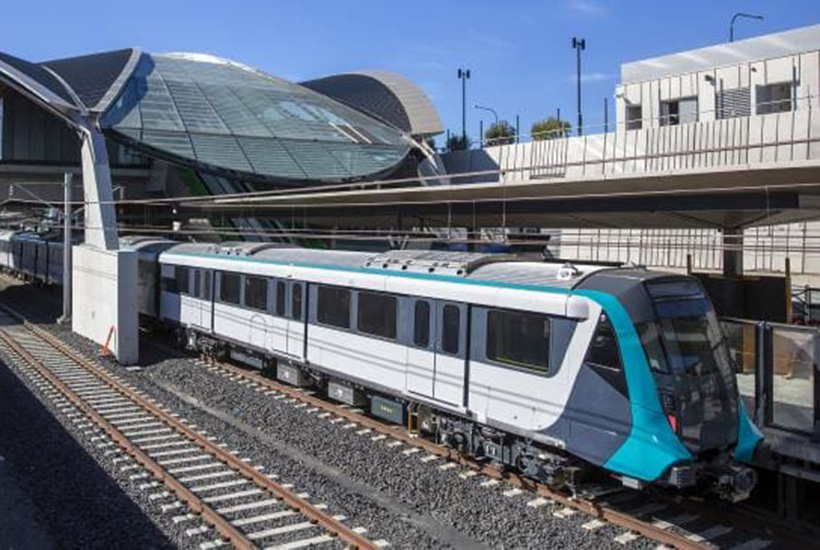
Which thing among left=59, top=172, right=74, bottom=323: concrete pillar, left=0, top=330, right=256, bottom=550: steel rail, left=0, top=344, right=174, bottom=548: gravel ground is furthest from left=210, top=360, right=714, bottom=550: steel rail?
left=59, top=172, right=74, bottom=323: concrete pillar

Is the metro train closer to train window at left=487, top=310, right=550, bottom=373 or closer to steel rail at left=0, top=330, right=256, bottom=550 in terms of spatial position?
train window at left=487, top=310, right=550, bottom=373

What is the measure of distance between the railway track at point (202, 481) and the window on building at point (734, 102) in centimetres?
2653

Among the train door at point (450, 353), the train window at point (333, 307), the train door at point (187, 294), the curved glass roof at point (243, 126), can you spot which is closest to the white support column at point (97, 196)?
the train door at point (187, 294)

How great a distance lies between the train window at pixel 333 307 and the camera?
51.5 feet

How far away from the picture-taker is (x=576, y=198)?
65.1ft

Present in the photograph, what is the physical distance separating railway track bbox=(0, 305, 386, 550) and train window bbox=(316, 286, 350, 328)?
11.0 ft

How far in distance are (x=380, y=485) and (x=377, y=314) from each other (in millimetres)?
3556

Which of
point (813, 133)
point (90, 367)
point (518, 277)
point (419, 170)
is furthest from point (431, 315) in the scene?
point (419, 170)

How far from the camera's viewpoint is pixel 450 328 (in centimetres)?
1279

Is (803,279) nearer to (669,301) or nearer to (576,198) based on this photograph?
(576,198)

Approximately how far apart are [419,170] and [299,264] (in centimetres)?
4034

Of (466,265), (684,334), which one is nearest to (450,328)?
(466,265)

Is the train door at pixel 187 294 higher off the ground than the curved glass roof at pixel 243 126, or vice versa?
the curved glass roof at pixel 243 126

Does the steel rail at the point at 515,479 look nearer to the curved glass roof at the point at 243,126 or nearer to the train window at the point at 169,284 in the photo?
the train window at the point at 169,284
